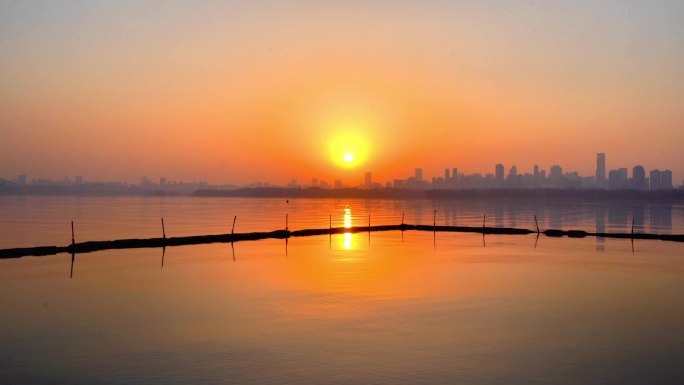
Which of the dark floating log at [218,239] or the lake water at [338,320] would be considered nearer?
the lake water at [338,320]

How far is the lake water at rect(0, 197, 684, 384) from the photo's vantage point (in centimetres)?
1805

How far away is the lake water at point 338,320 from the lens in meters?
18.0

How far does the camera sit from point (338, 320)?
24656 mm

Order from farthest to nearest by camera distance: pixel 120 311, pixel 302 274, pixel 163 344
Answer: pixel 302 274, pixel 120 311, pixel 163 344

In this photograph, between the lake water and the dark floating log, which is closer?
the lake water

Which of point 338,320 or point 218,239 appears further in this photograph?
point 218,239

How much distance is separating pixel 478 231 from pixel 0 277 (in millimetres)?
50995

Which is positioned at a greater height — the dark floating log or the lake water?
the dark floating log

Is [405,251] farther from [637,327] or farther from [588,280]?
[637,327]

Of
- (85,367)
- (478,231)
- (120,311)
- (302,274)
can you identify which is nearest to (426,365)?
(85,367)

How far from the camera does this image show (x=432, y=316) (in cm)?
2577

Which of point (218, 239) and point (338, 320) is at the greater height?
point (218, 239)

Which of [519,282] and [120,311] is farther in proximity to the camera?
[519,282]

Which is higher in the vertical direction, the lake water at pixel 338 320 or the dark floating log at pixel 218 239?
the dark floating log at pixel 218 239
